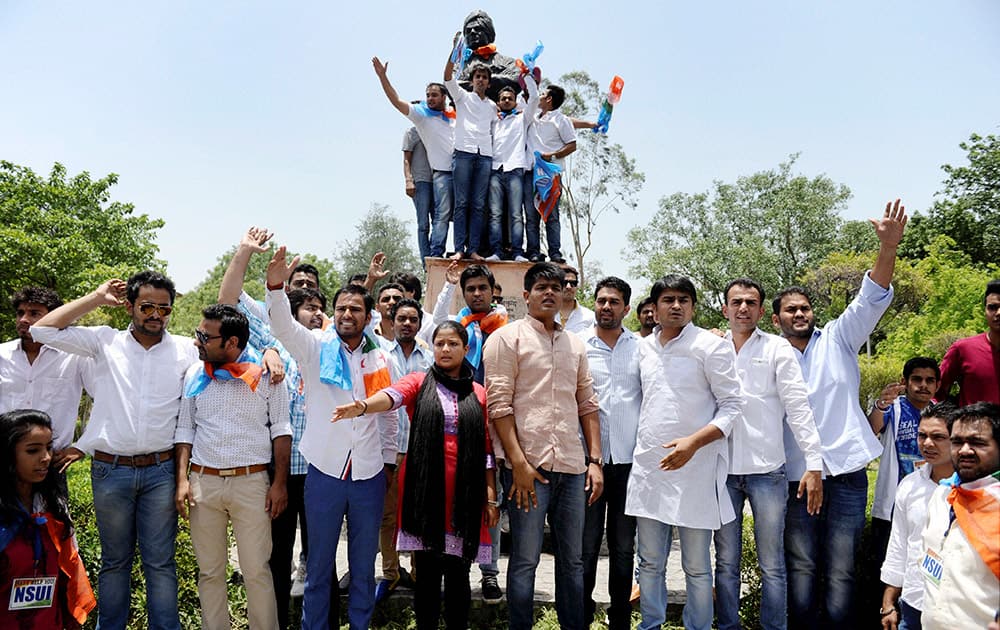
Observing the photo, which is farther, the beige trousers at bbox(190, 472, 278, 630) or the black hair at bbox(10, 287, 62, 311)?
the black hair at bbox(10, 287, 62, 311)

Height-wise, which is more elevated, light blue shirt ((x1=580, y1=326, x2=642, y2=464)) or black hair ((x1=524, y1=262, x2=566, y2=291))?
black hair ((x1=524, y1=262, x2=566, y2=291))

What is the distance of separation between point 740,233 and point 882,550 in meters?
30.6

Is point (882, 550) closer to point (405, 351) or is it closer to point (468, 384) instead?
point (468, 384)

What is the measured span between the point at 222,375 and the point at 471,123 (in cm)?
409

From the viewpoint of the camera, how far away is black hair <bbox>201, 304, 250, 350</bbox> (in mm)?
3820

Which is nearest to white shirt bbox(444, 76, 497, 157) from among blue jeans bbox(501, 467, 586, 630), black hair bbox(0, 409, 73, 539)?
blue jeans bbox(501, 467, 586, 630)

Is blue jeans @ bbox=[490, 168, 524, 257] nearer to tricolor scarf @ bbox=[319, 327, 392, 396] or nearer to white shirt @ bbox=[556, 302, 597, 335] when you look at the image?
white shirt @ bbox=[556, 302, 597, 335]

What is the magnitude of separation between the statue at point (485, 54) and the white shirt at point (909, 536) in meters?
5.90

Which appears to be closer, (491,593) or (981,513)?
(981,513)

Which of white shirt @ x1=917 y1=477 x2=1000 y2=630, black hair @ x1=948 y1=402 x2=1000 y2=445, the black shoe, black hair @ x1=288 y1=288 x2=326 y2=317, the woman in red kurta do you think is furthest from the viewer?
black hair @ x1=288 y1=288 x2=326 y2=317

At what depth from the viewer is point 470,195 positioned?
279 inches

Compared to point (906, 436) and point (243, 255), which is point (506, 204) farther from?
point (906, 436)

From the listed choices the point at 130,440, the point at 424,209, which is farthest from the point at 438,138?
the point at 130,440

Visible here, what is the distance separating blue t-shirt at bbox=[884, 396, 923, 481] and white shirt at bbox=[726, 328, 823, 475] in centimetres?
99
